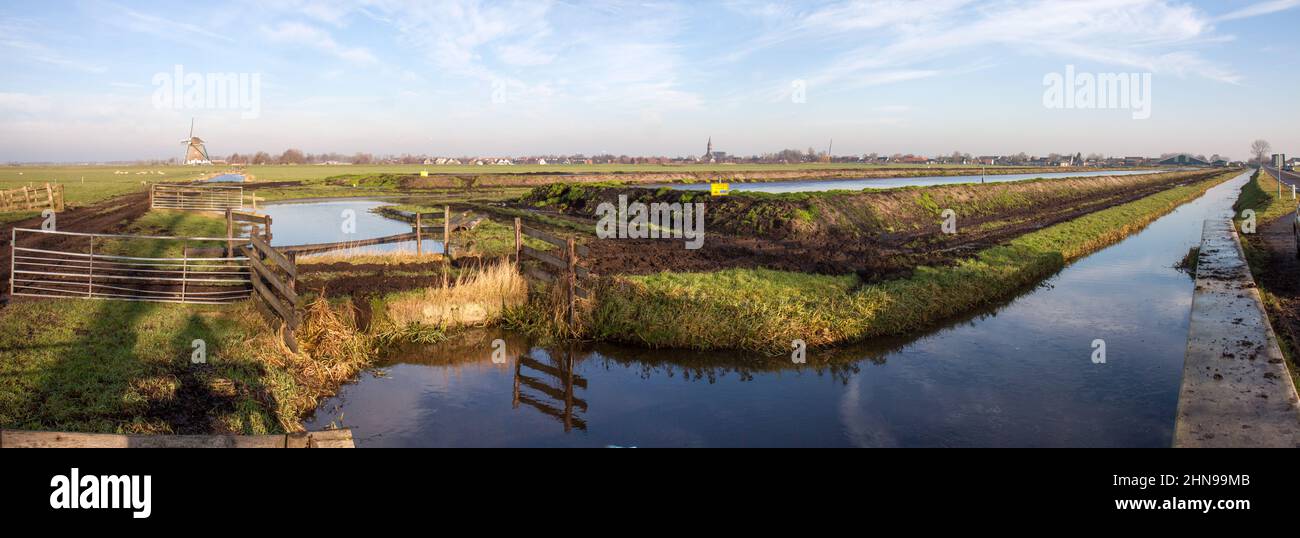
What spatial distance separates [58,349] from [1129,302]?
2067 centimetres

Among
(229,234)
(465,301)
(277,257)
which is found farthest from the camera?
(229,234)

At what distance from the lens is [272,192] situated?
5981 centimetres

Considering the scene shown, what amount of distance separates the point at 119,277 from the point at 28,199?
102ft

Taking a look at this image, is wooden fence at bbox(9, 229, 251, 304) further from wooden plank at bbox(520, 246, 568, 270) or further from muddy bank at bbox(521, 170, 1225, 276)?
muddy bank at bbox(521, 170, 1225, 276)

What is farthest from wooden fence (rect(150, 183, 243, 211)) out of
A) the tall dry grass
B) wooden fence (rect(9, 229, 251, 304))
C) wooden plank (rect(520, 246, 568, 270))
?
the tall dry grass

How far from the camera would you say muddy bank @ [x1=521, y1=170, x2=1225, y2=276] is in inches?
780

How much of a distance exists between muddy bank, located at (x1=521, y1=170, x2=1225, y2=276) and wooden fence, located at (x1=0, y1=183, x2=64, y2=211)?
76.8 feet

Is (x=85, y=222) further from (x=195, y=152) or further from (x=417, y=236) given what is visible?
(x=195, y=152)

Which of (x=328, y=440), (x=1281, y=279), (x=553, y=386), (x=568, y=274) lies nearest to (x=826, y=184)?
(x=1281, y=279)

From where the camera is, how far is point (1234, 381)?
387 inches

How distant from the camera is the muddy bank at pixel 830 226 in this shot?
19.8m

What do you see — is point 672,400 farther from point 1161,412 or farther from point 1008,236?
point 1008,236

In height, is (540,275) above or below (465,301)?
above
